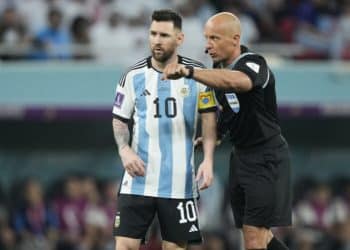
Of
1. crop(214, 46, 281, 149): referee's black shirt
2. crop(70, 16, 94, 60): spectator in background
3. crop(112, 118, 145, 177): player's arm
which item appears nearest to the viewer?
crop(214, 46, 281, 149): referee's black shirt

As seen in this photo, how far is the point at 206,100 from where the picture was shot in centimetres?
999

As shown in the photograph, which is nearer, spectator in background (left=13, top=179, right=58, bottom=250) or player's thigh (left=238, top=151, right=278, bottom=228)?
player's thigh (left=238, top=151, right=278, bottom=228)

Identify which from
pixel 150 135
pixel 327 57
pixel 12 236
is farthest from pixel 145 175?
pixel 327 57

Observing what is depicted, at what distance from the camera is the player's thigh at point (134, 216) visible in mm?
10086

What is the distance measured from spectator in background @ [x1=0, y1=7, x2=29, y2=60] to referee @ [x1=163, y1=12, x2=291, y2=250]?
8.46 metres

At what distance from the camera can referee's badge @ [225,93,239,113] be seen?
9891 mm

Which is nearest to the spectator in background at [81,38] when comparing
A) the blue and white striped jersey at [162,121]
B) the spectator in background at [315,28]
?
the spectator in background at [315,28]

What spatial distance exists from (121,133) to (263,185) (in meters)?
1.18

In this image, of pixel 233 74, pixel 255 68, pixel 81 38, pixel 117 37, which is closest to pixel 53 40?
pixel 81 38

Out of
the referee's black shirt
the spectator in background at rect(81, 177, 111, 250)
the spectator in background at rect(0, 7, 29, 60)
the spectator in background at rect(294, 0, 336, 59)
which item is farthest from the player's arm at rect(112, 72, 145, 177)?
the spectator in background at rect(294, 0, 336, 59)

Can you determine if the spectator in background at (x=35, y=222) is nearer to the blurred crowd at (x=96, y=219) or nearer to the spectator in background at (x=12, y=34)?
the blurred crowd at (x=96, y=219)

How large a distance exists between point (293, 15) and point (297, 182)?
8.86 feet

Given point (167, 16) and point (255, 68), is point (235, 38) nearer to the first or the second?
point (255, 68)

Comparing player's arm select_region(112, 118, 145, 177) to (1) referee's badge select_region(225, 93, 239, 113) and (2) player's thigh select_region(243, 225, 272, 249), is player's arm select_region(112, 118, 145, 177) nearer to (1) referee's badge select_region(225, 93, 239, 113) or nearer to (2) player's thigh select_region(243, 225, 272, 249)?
(1) referee's badge select_region(225, 93, 239, 113)
